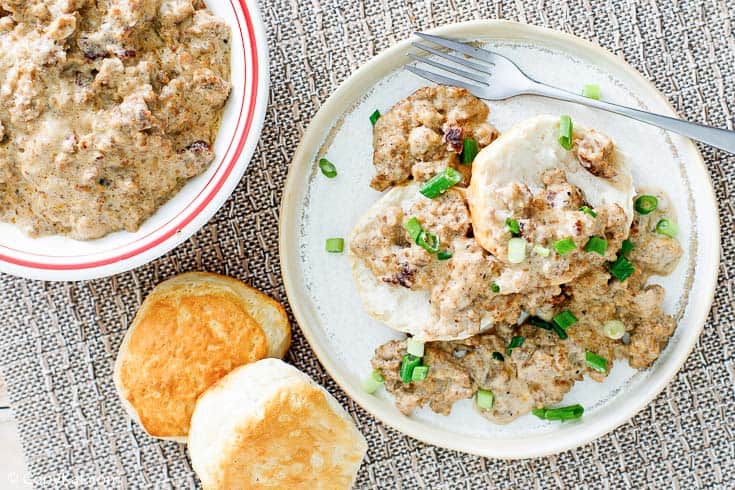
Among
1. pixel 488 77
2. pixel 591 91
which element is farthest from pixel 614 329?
pixel 488 77

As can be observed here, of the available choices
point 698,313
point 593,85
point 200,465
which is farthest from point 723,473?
point 200,465

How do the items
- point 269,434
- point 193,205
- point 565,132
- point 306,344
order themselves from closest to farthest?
point 193,205 < point 565,132 < point 269,434 < point 306,344

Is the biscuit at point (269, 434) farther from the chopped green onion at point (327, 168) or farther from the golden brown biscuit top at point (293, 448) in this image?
the chopped green onion at point (327, 168)

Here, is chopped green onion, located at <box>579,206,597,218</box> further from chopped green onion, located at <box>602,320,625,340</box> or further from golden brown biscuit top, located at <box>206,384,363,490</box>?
golden brown biscuit top, located at <box>206,384,363,490</box>

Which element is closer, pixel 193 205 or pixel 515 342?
pixel 193 205

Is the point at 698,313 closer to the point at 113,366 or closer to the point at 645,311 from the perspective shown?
the point at 645,311

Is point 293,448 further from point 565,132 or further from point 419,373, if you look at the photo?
point 565,132
